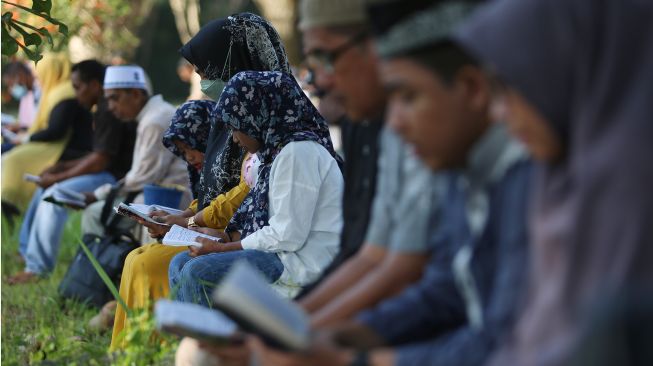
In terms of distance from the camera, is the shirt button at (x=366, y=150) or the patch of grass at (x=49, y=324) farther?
the patch of grass at (x=49, y=324)

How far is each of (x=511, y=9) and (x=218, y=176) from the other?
12.0ft

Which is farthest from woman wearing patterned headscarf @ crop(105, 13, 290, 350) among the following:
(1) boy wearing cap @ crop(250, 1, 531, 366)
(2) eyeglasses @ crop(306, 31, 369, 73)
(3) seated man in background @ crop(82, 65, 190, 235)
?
(1) boy wearing cap @ crop(250, 1, 531, 366)

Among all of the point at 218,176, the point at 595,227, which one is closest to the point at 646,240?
the point at 595,227

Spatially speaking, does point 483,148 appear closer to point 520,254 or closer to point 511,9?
point 520,254

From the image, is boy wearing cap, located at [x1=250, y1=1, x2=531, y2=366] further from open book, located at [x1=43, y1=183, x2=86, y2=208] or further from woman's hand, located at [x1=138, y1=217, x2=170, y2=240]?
open book, located at [x1=43, y1=183, x2=86, y2=208]

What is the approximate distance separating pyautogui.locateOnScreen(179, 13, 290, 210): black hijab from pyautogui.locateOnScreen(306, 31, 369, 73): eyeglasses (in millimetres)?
2345

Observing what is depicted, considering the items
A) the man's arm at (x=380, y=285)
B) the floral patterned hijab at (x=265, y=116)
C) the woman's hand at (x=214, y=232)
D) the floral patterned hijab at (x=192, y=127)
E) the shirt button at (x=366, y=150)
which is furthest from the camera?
the floral patterned hijab at (x=192, y=127)

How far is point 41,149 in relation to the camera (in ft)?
30.5

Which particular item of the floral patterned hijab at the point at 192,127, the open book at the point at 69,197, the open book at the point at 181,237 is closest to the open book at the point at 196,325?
the open book at the point at 181,237

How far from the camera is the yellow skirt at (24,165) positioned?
364 inches

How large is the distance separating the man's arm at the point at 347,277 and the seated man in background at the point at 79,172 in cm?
503

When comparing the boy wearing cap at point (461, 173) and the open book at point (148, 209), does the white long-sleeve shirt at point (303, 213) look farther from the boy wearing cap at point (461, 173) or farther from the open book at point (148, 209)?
the boy wearing cap at point (461, 173)

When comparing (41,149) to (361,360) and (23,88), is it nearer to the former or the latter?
(23,88)

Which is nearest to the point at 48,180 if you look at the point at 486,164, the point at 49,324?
the point at 49,324
